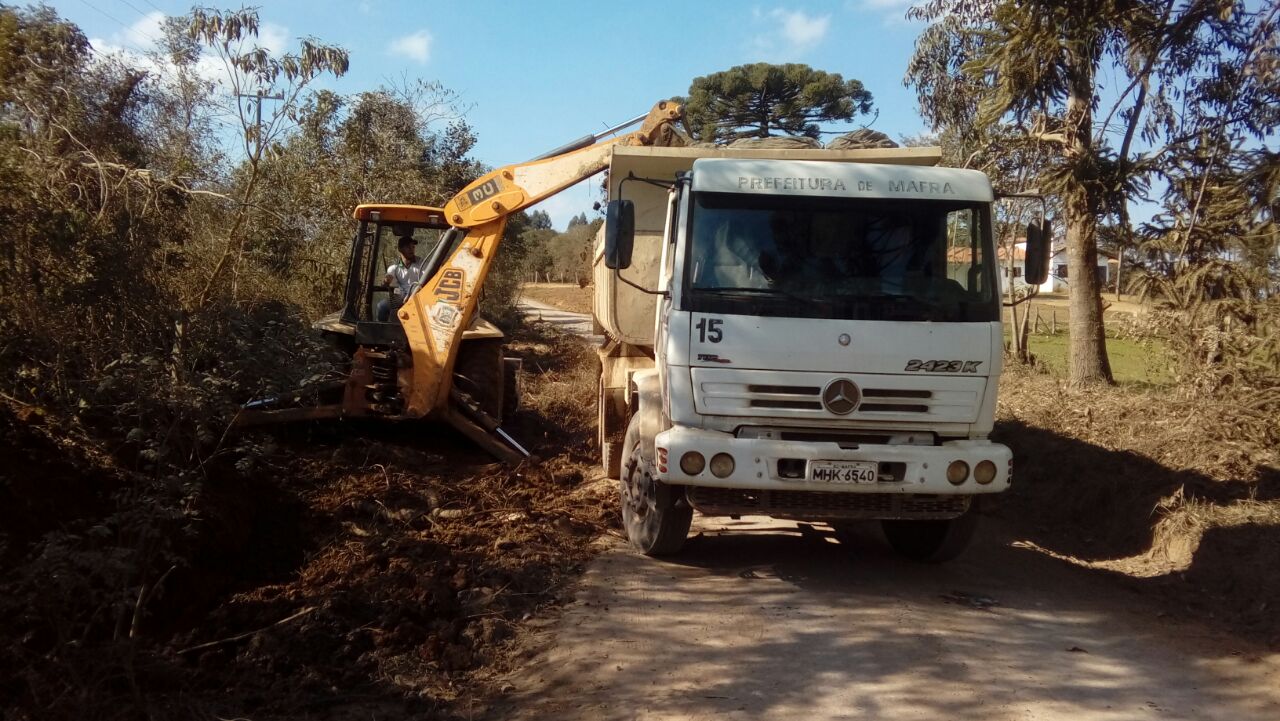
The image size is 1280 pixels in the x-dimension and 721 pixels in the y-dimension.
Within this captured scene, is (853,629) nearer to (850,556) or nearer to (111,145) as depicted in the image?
(850,556)

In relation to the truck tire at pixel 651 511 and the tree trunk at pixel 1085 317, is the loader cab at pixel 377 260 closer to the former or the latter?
the truck tire at pixel 651 511

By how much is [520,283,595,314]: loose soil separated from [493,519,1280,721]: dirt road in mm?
26153

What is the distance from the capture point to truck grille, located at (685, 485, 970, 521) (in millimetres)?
5895

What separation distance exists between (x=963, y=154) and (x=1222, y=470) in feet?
24.8

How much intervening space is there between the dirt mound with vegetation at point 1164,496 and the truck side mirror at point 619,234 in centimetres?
425

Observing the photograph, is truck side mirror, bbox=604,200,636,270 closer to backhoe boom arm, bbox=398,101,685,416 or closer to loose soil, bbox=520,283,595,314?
backhoe boom arm, bbox=398,101,685,416

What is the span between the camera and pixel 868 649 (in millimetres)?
5047

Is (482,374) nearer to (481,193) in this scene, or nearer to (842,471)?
(481,193)

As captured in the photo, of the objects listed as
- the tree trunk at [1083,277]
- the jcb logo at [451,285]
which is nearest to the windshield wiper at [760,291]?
the jcb logo at [451,285]

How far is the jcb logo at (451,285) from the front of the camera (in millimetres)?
8570

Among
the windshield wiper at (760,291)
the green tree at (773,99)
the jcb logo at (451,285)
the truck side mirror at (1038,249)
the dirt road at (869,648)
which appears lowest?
the dirt road at (869,648)

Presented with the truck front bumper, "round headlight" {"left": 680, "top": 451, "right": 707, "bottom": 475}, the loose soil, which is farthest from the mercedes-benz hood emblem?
the loose soil

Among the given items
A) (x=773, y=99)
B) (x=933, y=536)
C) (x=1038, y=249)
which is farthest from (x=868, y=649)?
(x=773, y=99)

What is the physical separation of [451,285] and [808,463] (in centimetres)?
416
